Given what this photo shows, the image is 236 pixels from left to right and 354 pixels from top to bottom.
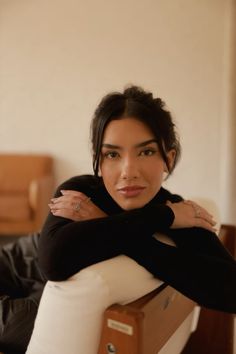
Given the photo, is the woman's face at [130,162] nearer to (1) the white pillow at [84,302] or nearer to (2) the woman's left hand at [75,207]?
(2) the woman's left hand at [75,207]

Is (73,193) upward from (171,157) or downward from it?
downward

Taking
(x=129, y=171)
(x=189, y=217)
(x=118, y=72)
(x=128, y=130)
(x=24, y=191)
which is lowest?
(x=24, y=191)

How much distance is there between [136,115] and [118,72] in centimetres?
245

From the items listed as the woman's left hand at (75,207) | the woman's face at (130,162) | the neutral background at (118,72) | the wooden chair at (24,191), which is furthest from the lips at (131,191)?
the wooden chair at (24,191)

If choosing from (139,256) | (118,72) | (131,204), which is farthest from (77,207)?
(118,72)

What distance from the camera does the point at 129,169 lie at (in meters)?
0.82

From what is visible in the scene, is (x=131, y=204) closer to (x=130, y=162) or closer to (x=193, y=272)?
(x=130, y=162)

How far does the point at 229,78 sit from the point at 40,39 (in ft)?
6.36

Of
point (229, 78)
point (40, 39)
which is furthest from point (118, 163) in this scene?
point (40, 39)

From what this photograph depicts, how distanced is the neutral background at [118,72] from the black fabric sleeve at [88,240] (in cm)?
183

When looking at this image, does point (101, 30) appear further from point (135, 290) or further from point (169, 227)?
point (135, 290)

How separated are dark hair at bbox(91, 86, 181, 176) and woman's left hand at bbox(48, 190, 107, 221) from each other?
0.34 feet

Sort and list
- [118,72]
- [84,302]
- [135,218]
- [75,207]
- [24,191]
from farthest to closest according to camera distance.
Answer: [24,191] < [118,72] < [75,207] < [135,218] < [84,302]

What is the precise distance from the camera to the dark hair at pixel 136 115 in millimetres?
857
